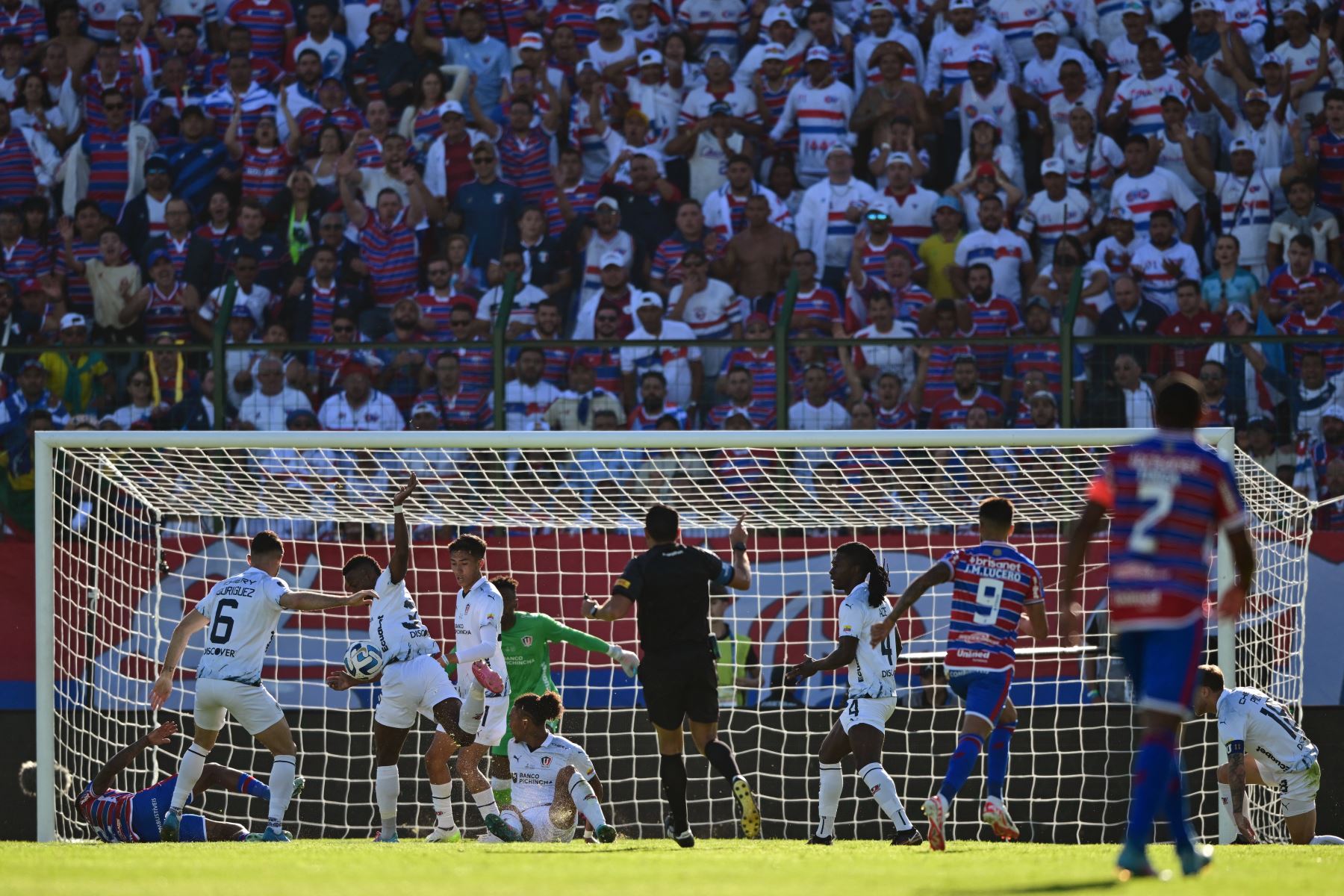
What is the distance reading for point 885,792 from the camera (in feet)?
33.7

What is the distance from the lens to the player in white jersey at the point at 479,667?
443 inches

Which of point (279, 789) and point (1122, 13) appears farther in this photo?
point (1122, 13)

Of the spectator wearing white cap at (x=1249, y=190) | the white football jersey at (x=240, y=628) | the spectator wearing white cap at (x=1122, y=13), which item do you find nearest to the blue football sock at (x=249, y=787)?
the white football jersey at (x=240, y=628)

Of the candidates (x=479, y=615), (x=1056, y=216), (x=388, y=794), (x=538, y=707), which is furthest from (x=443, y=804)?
(x=1056, y=216)

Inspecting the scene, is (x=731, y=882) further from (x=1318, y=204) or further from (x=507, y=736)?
(x=1318, y=204)

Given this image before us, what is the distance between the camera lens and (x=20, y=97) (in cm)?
1719

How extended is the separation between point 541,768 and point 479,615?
1047 millimetres

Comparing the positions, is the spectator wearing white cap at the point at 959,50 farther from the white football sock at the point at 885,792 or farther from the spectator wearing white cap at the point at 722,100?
the white football sock at the point at 885,792

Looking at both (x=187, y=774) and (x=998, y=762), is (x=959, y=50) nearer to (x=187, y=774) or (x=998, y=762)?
(x=998, y=762)

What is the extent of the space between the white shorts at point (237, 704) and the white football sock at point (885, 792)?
361 cm

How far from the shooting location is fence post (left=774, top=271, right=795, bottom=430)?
1332cm

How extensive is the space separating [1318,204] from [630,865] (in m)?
9.78

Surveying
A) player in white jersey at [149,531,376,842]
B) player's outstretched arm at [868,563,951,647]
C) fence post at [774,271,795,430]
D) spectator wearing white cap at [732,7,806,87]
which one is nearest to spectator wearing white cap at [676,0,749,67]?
spectator wearing white cap at [732,7,806,87]

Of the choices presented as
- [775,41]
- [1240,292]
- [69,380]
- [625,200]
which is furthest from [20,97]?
[1240,292]
